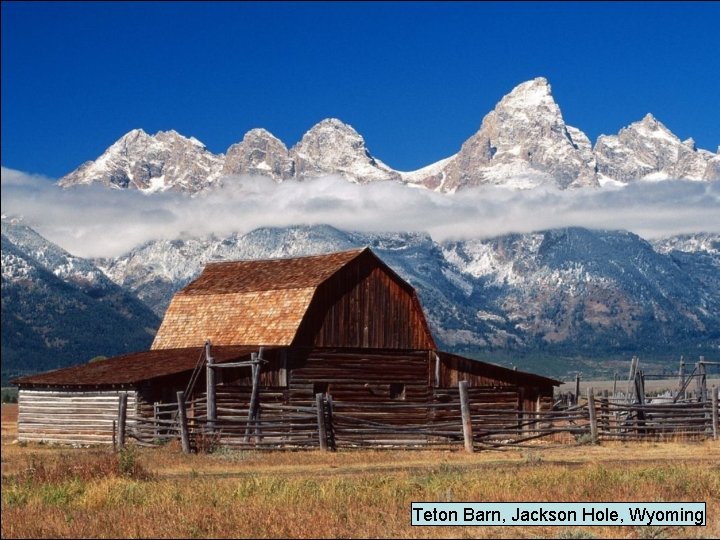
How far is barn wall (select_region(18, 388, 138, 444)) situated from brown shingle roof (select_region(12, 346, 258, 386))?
0.54 metres

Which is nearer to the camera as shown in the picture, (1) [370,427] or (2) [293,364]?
(1) [370,427]

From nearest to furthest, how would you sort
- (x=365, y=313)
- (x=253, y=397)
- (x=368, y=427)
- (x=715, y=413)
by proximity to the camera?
(x=368, y=427)
(x=253, y=397)
(x=715, y=413)
(x=365, y=313)

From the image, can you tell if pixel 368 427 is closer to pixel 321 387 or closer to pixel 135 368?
pixel 321 387

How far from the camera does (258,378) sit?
1602 inches

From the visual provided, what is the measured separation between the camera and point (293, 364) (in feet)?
147

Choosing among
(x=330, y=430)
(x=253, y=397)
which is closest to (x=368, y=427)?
(x=330, y=430)

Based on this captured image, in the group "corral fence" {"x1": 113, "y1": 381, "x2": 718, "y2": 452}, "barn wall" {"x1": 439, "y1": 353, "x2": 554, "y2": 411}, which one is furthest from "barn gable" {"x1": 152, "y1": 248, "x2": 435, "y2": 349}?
"corral fence" {"x1": 113, "y1": 381, "x2": 718, "y2": 452}

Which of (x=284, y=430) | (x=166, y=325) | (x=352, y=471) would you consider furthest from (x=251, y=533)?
(x=166, y=325)

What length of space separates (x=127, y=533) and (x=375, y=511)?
3847 millimetres

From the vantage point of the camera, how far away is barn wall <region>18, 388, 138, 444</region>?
145 feet

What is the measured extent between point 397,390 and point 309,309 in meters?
5.33

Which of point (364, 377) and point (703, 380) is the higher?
point (364, 377)

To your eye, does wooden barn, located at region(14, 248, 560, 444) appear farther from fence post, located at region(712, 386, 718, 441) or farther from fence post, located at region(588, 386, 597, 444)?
fence post, located at region(712, 386, 718, 441)

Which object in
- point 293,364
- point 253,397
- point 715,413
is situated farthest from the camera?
point 293,364
